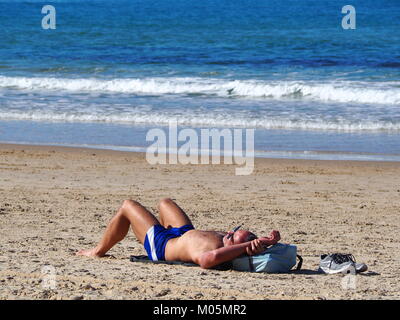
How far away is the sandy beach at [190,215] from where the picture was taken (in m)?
5.48

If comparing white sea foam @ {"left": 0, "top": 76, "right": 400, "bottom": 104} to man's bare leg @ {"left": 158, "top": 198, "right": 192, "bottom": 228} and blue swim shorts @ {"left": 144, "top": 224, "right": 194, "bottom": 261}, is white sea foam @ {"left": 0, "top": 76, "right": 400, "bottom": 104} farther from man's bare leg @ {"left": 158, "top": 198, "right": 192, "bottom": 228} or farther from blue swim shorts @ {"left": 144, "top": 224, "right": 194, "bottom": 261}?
blue swim shorts @ {"left": 144, "top": 224, "right": 194, "bottom": 261}

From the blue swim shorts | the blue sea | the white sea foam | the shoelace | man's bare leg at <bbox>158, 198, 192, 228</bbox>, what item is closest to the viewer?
the shoelace

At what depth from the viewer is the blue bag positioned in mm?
6043

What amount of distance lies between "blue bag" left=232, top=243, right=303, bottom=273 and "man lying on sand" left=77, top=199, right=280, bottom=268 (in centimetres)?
7

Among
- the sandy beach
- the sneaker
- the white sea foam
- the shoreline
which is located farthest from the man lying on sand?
the white sea foam

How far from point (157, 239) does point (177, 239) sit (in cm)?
17

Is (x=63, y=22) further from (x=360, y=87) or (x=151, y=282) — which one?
(x=151, y=282)

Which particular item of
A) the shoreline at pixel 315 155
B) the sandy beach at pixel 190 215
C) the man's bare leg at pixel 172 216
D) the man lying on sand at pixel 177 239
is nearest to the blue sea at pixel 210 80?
the shoreline at pixel 315 155

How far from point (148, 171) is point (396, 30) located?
28.2 meters

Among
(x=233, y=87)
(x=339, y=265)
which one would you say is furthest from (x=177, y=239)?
(x=233, y=87)

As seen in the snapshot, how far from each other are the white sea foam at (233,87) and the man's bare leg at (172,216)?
40.2ft

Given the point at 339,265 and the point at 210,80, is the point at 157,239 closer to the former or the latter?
the point at 339,265

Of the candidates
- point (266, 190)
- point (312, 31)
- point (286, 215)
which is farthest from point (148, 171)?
point (312, 31)

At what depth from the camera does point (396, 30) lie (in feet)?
120
